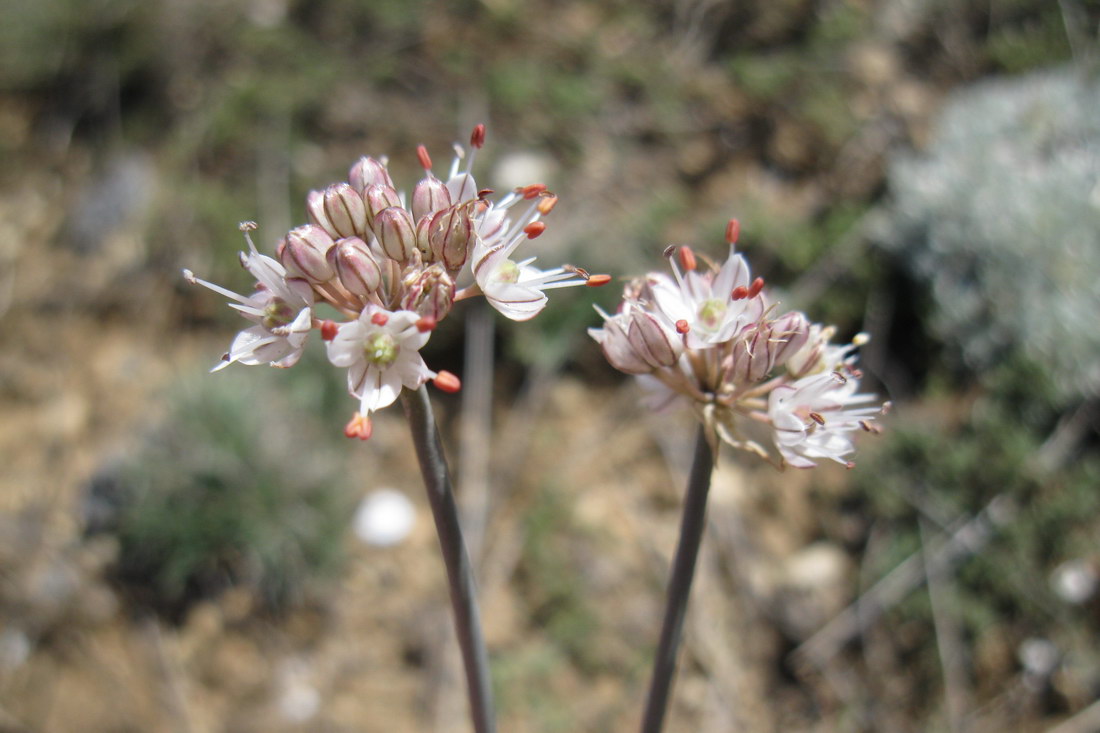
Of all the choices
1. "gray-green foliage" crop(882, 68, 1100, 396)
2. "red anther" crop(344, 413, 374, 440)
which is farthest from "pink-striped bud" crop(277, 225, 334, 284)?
"gray-green foliage" crop(882, 68, 1100, 396)

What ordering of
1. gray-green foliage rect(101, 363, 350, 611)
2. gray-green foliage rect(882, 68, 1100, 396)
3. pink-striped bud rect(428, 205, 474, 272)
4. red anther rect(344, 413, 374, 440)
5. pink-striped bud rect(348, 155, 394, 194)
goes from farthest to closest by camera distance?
gray-green foliage rect(882, 68, 1100, 396), gray-green foliage rect(101, 363, 350, 611), pink-striped bud rect(348, 155, 394, 194), pink-striped bud rect(428, 205, 474, 272), red anther rect(344, 413, 374, 440)

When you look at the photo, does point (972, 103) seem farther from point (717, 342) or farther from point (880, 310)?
point (717, 342)

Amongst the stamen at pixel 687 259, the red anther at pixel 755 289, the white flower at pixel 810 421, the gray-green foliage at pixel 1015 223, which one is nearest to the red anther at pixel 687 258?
the stamen at pixel 687 259

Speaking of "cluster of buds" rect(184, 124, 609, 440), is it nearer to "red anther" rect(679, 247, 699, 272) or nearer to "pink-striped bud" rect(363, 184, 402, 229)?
"pink-striped bud" rect(363, 184, 402, 229)

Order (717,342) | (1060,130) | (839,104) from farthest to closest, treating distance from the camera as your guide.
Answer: (839,104) < (1060,130) < (717,342)

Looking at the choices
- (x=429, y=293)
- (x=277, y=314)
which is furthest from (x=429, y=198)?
(x=277, y=314)

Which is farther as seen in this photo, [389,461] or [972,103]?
[972,103]

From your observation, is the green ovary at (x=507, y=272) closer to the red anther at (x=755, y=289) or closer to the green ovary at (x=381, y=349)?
the green ovary at (x=381, y=349)

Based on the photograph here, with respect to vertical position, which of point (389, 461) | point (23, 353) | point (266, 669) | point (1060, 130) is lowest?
point (266, 669)

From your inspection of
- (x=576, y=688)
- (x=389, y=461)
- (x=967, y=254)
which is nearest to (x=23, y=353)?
(x=389, y=461)
